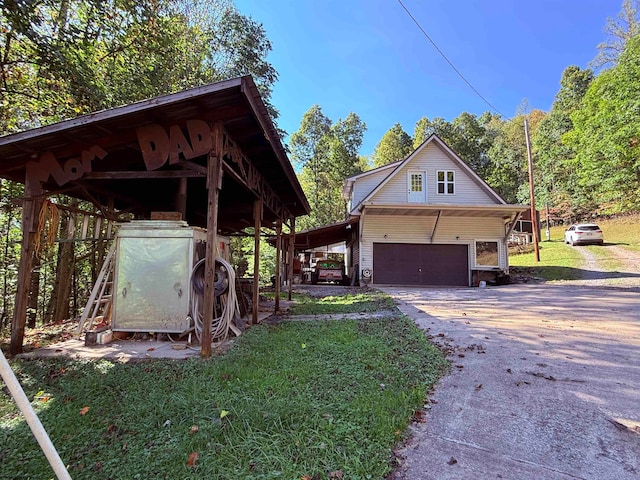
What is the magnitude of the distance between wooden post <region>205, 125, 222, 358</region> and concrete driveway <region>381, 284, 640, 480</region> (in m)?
2.55

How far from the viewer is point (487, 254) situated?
1532 centimetres

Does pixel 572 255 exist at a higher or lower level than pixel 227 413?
higher

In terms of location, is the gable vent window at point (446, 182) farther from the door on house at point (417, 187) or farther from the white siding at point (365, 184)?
the white siding at point (365, 184)

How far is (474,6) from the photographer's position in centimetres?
938

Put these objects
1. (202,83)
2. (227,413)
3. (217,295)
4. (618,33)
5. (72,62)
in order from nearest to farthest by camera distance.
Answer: (227,413) → (217,295) → (72,62) → (202,83) → (618,33)

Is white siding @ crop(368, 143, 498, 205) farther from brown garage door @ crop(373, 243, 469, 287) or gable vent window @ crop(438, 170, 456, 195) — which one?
brown garage door @ crop(373, 243, 469, 287)

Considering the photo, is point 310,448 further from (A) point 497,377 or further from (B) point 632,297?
(B) point 632,297

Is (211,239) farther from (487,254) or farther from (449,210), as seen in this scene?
(487,254)

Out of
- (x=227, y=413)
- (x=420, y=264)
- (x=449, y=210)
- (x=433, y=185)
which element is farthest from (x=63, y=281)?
(x=433, y=185)

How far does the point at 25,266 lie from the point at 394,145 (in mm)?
34396

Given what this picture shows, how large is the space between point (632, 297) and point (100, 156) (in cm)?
1218

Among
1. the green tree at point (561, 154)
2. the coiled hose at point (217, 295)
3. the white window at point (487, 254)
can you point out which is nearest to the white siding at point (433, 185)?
the white window at point (487, 254)

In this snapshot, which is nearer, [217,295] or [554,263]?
[217,295]

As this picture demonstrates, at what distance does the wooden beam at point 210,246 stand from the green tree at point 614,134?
2470 centimetres
